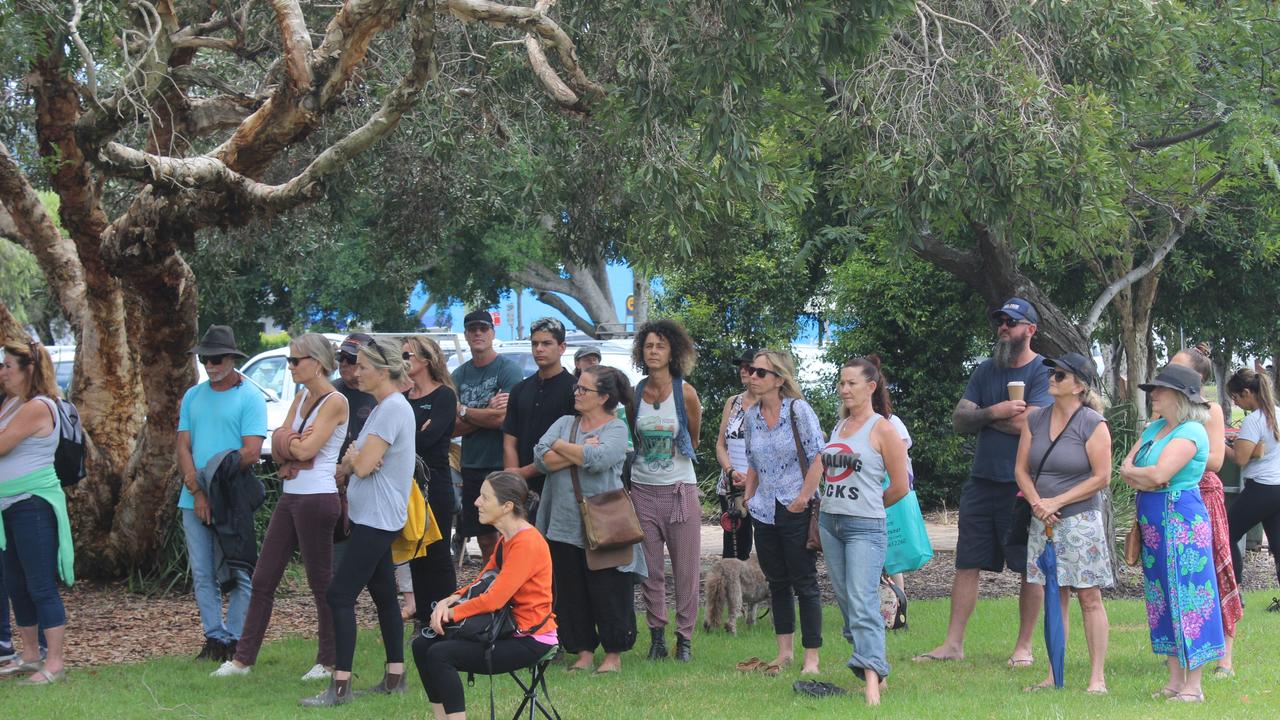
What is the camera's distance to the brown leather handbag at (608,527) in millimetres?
7488

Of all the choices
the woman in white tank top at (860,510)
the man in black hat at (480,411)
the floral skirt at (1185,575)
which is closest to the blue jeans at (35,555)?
the man in black hat at (480,411)

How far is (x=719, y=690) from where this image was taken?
7152mm

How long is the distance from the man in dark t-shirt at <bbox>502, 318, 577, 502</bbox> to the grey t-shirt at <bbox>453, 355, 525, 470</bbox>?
0.29 meters

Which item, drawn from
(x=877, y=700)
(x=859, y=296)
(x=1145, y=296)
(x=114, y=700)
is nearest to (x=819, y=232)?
(x=859, y=296)

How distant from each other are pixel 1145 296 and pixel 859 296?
15.0 ft

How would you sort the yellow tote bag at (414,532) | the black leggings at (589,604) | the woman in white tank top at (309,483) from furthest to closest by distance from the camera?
the black leggings at (589,604), the yellow tote bag at (414,532), the woman in white tank top at (309,483)

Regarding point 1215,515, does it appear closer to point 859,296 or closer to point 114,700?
point 114,700

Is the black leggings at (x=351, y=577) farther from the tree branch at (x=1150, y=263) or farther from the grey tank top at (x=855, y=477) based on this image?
the tree branch at (x=1150, y=263)

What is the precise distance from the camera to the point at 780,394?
301 inches

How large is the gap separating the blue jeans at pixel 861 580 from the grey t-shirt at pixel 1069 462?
901mm

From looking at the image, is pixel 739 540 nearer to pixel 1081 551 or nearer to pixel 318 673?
pixel 1081 551

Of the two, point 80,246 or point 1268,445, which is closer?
point 1268,445

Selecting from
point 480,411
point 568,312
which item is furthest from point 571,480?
point 568,312

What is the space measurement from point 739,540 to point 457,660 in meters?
4.38
